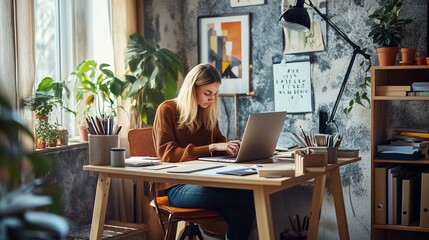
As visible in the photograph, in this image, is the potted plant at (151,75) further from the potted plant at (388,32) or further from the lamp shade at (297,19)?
the potted plant at (388,32)

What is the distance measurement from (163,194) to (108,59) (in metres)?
1.18

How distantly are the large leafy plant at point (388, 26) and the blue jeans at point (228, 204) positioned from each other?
4.45 ft

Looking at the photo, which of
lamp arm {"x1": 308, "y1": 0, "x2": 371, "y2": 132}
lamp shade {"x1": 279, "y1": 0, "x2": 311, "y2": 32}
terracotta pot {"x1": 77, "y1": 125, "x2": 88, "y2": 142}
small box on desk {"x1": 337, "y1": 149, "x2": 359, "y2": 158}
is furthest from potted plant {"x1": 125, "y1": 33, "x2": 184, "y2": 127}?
small box on desk {"x1": 337, "y1": 149, "x2": 359, "y2": 158}

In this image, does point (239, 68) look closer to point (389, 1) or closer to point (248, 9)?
point (248, 9)

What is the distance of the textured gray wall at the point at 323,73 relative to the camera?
4.57m

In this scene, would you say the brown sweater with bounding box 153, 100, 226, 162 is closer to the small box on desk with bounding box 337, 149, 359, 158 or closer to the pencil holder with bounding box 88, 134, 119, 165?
the pencil holder with bounding box 88, 134, 119, 165

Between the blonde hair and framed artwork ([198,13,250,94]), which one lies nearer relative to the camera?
the blonde hair

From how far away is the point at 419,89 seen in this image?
13.6 feet

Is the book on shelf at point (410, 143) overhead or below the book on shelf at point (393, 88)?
below

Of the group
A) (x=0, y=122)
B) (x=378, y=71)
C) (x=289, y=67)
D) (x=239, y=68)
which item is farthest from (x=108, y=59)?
(x=0, y=122)

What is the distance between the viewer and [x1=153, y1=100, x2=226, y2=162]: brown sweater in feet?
12.3

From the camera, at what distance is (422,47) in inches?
173

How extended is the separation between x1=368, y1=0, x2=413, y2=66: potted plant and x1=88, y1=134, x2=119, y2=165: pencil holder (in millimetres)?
1767

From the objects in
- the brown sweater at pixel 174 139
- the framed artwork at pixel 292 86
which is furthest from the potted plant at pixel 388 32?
the brown sweater at pixel 174 139
